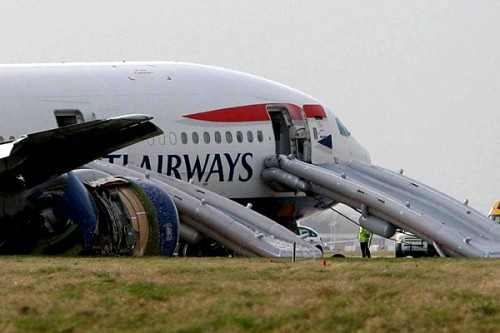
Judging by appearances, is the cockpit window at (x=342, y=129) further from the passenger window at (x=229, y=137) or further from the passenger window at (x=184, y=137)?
the passenger window at (x=184, y=137)

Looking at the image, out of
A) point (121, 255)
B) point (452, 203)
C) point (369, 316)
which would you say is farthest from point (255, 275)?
point (452, 203)

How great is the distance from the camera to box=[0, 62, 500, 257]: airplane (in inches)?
1393

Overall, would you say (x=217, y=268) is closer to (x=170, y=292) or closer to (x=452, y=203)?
(x=170, y=292)

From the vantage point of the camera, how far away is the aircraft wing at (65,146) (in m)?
33.5

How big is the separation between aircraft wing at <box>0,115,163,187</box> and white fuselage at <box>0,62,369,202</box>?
6.98 metres

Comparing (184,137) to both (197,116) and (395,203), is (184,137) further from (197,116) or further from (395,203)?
(395,203)

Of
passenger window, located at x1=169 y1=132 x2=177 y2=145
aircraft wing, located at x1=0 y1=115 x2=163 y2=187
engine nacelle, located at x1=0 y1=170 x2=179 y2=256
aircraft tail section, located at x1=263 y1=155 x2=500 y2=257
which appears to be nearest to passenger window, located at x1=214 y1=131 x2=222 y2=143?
passenger window, located at x1=169 y1=132 x2=177 y2=145

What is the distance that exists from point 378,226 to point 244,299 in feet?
73.4

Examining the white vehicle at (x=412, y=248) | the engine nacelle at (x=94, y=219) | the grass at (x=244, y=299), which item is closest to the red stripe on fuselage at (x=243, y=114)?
the engine nacelle at (x=94, y=219)

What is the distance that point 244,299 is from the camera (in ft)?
72.4

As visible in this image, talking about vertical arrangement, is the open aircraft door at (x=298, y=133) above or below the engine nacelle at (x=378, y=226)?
above

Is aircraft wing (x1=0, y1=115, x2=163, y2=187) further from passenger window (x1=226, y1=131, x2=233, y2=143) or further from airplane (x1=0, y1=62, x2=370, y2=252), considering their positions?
passenger window (x1=226, y1=131, x2=233, y2=143)

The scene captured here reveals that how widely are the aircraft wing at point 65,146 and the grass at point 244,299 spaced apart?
551 centimetres

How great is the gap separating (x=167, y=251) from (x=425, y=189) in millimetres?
11817
